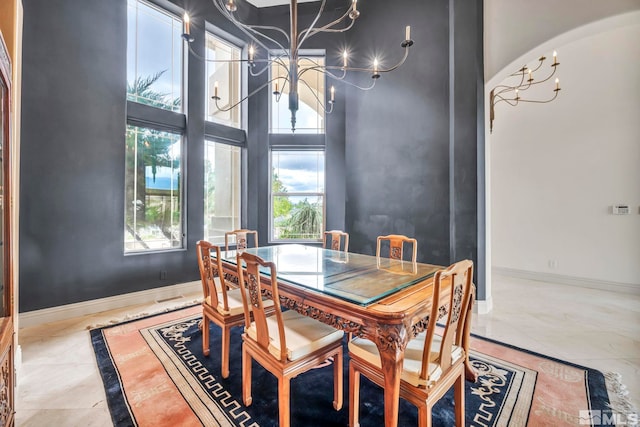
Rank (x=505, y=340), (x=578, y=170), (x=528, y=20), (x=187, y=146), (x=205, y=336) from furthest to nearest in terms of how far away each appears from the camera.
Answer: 1. (x=578, y=170)
2. (x=187, y=146)
3. (x=528, y=20)
4. (x=505, y=340)
5. (x=205, y=336)

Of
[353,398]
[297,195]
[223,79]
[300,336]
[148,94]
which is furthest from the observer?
[297,195]

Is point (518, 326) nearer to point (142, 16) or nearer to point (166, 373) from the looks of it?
point (166, 373)

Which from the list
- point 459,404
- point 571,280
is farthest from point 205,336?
point 571,280

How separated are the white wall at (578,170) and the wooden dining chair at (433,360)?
9.33ft

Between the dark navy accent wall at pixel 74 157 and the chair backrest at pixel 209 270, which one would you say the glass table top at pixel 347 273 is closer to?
the chair backrest at pixel 209 270

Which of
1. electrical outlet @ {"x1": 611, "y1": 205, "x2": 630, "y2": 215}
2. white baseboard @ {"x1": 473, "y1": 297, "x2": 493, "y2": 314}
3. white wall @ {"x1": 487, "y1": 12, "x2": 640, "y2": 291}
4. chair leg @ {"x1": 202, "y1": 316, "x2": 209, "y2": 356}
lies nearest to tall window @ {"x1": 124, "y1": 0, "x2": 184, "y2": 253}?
chair leg @ {"x1": 202, "y1": 316, "x2": 209, "y2": 356}

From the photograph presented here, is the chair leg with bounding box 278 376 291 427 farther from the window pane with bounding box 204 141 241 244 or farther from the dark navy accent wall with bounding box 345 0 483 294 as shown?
the window pane with bounding box 204 141 241 244

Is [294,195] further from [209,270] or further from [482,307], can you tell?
[482,307]

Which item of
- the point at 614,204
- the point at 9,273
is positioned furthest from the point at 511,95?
the point at 9,273

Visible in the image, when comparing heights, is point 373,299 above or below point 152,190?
below

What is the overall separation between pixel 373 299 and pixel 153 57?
4.45 meters

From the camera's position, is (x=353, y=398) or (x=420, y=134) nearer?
(x=353, y=398)

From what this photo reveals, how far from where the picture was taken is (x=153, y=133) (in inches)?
147

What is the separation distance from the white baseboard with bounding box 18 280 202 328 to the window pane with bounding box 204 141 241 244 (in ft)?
2.87
